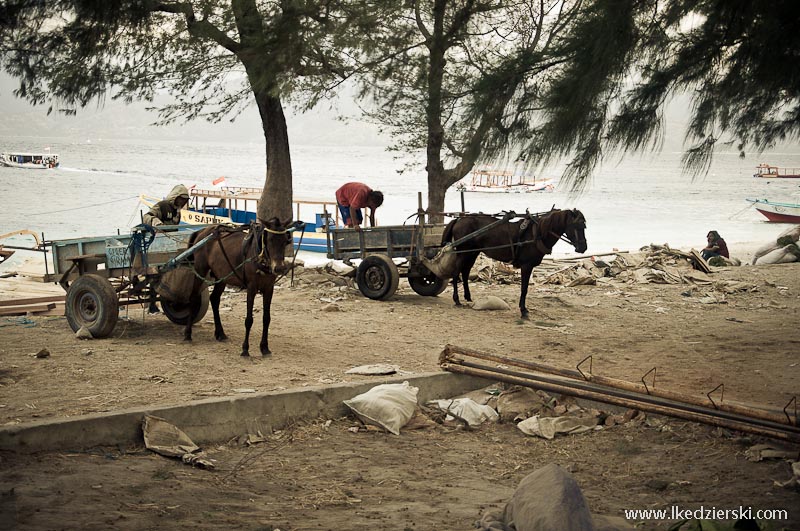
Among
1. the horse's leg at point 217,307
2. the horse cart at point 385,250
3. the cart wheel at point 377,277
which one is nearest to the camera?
the horse's leg at point 217,307

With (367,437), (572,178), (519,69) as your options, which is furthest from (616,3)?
(367,437)

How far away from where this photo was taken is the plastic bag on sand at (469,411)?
290 inches

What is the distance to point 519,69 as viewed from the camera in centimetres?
670

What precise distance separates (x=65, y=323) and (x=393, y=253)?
5384 mm

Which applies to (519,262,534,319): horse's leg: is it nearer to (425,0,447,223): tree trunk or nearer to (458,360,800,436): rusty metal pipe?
(425,0,447,223): tree trunk

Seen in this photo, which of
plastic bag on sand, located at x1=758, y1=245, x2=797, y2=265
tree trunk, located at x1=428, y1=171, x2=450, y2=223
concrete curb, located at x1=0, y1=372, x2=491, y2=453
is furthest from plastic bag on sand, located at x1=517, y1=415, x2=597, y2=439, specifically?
plastic bag on sand, located at x1=758, y1=245, x2=797, y2=265

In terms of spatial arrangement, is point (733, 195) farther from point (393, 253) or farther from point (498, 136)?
point (498, 136)

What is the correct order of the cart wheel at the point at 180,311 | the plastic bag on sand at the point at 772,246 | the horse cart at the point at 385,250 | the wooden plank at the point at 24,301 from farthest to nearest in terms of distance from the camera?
the plastic bag on sand at the point at 772,246, the horse cart at the point at 385,250, the wooden plank at the point at 24,301, the cart wheel at the point at 180,311

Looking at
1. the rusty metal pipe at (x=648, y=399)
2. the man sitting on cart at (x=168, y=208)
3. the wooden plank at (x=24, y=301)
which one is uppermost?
the man sitting on cart at (x=168, y=208)

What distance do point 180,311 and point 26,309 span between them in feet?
8.95

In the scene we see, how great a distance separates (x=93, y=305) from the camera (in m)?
10.1

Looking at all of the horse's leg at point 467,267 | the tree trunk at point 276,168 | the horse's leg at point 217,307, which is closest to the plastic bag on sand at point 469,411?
the horse's leg at point 217,307

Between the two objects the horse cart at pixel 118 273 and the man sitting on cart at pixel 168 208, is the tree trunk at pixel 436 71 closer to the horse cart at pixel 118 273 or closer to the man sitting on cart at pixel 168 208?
the horse cart at pixel 118 273

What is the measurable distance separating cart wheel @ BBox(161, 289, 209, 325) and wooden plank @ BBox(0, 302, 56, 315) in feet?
7.63
